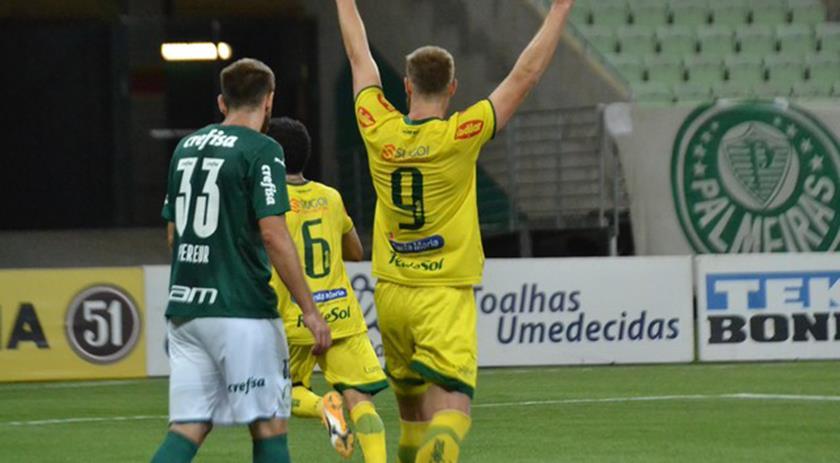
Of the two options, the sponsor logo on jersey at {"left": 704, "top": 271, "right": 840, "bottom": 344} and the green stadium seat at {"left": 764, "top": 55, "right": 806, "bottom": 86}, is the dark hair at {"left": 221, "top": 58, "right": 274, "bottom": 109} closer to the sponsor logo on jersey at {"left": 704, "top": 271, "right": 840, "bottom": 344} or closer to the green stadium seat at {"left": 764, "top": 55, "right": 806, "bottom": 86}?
the sponsor logo on jersey at {"left": 704, "top": 271, "right": 840, "bottom": 344}

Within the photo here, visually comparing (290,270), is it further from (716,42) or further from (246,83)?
(716,42)

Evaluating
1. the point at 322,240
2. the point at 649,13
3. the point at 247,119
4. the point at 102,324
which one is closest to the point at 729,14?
the point at 649,13

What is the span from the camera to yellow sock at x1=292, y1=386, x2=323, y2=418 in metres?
10.7

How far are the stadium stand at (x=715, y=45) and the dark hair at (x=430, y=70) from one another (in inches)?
613

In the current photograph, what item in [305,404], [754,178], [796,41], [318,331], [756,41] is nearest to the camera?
[318,331]

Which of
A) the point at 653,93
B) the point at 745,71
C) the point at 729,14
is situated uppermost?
the point at 729,14

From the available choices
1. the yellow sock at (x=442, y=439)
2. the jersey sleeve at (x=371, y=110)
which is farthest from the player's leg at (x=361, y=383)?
the jersey sleeve at (x=371, y=110)

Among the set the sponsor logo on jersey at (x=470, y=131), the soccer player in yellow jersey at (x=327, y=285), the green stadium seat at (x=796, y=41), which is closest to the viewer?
the sponsor logo on jersey at (x=470, y=131)

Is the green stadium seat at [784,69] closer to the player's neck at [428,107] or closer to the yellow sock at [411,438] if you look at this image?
the yellow sock at [411,438]

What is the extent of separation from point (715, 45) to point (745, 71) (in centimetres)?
67

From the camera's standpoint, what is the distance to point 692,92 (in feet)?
78.8

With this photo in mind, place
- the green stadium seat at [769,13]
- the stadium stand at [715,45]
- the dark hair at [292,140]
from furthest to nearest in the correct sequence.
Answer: the green stadium seat at [769,13] < the stadium stand at [715,45] < the dark hair at [292,140]

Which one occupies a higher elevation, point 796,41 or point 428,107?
point 796,41

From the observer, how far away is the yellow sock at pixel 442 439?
7.96 meters
